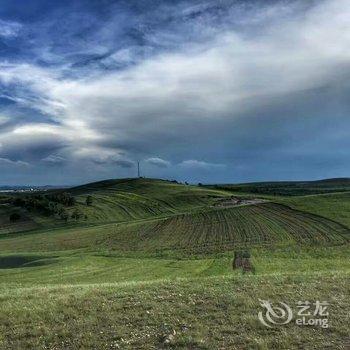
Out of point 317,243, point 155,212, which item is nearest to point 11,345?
point 317,243

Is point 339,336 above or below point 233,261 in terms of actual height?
above

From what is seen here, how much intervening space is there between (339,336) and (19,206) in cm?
14654

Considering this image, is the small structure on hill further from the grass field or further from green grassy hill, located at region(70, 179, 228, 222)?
green grassy hill, located at region(70, 179, 228, 222)

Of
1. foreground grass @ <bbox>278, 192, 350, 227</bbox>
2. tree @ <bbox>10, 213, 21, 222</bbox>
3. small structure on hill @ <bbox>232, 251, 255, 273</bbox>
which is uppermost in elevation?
foreground grass @ <bbox>278, 192, 350, 227</bbox>

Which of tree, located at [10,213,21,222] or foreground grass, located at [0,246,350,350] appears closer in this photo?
foreground grass, located at [0,246,350,350]

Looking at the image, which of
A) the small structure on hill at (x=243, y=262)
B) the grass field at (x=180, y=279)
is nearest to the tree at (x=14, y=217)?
the grass field at (x=180, y=279)

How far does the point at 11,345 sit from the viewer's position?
13.9 m

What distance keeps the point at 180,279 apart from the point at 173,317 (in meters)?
7.83

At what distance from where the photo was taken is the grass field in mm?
13680

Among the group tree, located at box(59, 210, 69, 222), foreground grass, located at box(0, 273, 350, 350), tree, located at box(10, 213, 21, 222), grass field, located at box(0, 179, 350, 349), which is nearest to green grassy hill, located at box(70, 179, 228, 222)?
tree, located at box(59, 210, 69, 222)

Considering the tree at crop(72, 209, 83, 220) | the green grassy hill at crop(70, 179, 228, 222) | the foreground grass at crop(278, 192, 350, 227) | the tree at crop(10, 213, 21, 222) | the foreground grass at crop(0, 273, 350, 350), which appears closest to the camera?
the foreground grass at crop(0, 273, 350, 350)

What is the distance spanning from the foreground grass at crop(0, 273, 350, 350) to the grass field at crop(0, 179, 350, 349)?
4cm

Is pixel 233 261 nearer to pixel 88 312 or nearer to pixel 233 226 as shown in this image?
pixel 233 226

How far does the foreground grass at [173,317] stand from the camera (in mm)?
13109
